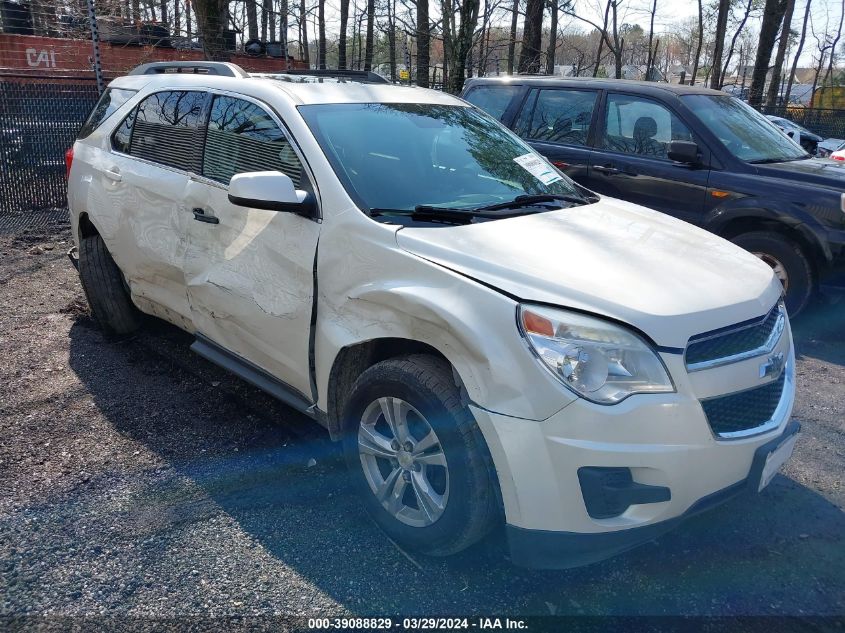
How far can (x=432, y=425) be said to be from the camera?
263 cm

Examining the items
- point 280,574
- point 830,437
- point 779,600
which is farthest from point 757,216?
point 280,574

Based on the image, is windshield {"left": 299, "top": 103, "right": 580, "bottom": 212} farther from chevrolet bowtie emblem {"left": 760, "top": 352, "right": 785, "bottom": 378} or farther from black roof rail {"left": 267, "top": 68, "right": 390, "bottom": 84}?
chevrolet bowtie emblem {"left": 760, "top": 352, "right": 785, "bottom": 378}

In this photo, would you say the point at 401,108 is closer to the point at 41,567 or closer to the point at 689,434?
the point at 689,434

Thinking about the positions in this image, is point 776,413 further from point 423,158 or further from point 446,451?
point 423,158

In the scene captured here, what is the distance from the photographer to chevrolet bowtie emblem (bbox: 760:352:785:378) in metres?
2.66

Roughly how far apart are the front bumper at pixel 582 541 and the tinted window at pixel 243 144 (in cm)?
185

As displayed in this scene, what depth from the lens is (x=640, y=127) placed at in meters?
6.54

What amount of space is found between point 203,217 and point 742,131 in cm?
488

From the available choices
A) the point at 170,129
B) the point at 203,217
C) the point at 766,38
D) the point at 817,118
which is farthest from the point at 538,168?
the point at 817,118

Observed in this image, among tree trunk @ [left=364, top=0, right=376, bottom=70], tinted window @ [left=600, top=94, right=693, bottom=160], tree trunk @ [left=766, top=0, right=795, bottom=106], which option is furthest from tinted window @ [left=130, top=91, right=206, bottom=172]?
tree trunk @ [left=766, top=0, right=795, bottom=106]

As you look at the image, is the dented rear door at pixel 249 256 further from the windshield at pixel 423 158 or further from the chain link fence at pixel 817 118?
the chain link fence at pixel 817 118

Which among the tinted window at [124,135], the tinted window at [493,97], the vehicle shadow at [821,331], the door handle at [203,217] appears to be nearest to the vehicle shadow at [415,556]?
the door handle at [203,217]

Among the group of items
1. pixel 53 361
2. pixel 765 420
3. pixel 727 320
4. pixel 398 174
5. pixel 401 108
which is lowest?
pixel 53 361

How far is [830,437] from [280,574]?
309 centimetres
